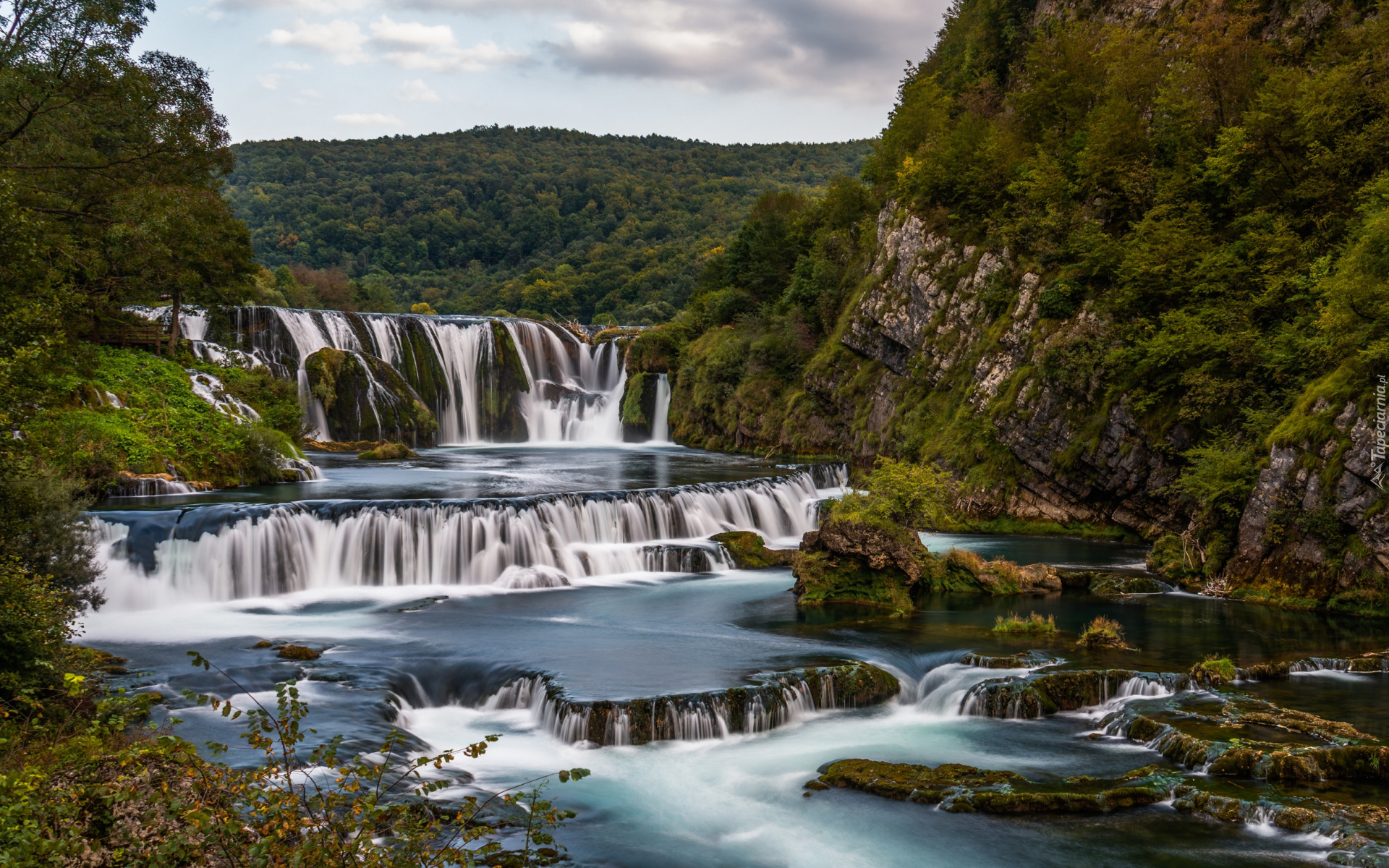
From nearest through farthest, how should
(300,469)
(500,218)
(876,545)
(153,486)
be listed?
(876,545) < (153,486) < (300,469) < (500,218)

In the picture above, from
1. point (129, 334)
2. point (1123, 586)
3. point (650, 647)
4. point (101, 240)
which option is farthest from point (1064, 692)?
point (129, 334)

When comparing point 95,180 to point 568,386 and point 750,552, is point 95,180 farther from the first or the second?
point 568,386

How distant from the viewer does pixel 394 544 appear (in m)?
22.3

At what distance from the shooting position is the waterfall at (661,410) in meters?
51.9

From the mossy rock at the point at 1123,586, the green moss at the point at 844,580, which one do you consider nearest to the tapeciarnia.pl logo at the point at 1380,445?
the mossy rock at the point at 1123,586

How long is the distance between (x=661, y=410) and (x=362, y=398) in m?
16.9

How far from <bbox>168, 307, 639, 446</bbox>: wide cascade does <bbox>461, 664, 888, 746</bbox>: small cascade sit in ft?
105

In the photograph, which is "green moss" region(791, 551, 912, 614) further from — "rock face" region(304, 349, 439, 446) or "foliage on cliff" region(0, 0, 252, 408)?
"rock face" region(304, 349, 439, 446)

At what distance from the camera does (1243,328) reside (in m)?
22.4

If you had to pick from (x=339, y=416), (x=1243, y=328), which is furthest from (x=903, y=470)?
(x=339, y=416)

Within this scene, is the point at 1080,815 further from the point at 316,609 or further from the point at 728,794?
the point at 316,609

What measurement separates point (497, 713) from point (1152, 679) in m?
10.4

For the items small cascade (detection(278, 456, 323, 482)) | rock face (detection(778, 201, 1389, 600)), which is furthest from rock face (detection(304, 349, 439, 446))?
rock face (detection(778, 201, 1389, 600))

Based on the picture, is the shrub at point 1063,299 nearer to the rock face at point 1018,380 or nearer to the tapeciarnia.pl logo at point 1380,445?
the rock face at point 1018,380
